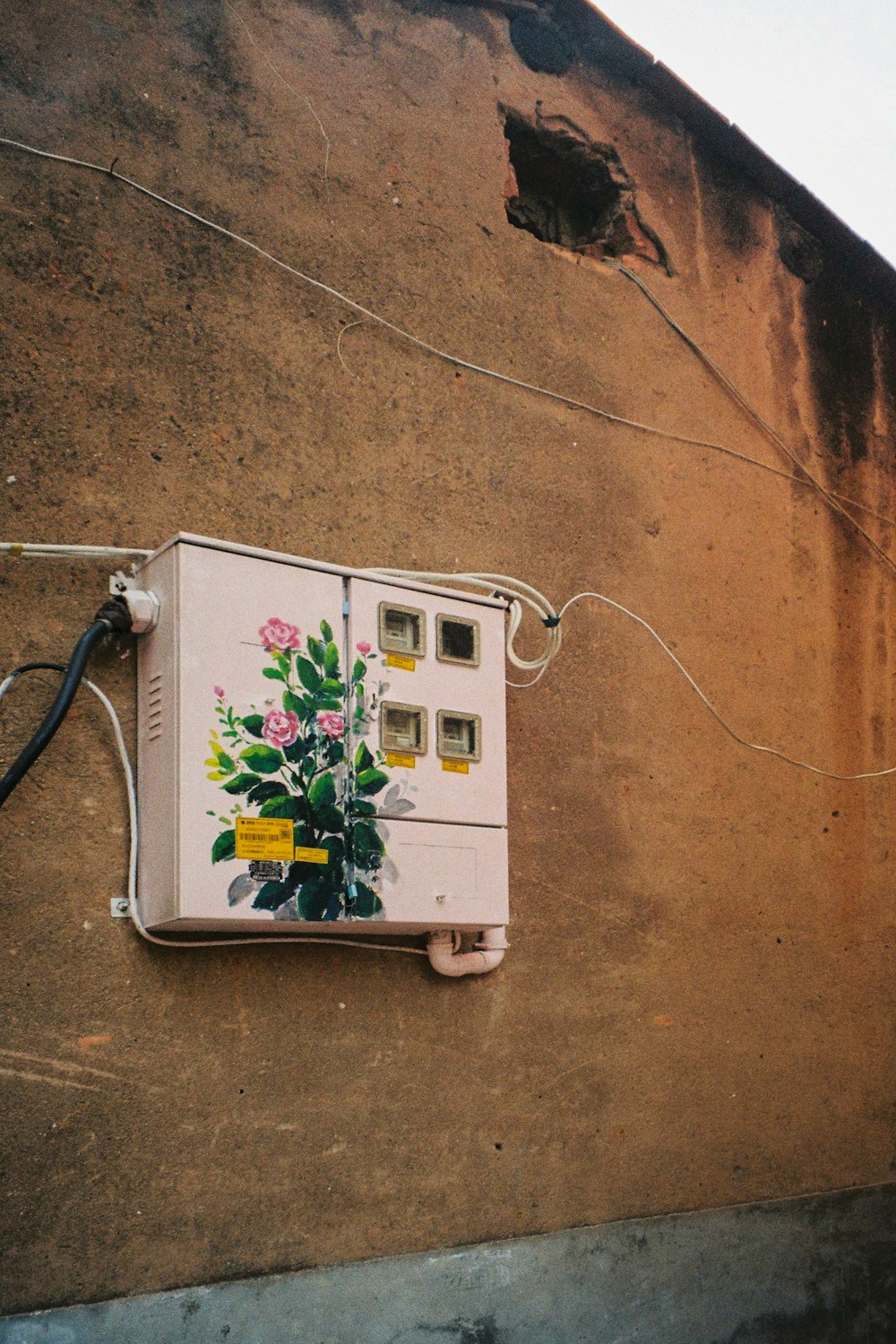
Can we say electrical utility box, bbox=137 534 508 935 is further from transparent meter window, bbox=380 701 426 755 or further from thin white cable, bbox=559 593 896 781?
thin white cable, bbox=559 593 896 781

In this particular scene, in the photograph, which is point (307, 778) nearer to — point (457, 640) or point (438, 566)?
point (457, 640)

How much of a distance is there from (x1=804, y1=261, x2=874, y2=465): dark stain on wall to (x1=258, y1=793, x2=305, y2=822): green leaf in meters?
2.79

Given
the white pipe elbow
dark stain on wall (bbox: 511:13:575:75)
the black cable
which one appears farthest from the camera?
dark stain on wall (bbox: 511:13:575:75)

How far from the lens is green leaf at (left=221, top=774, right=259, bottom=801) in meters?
2.55

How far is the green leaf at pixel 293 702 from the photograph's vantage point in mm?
2662

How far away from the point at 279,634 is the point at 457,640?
Result: 50cm

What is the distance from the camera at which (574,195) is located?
412 centimetres

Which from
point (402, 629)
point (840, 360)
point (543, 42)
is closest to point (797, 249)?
point (840, 360)

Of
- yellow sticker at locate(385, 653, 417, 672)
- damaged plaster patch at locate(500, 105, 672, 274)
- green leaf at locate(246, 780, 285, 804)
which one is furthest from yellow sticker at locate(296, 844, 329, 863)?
damaged plaster patch at locate(500, 105, 672, 274)

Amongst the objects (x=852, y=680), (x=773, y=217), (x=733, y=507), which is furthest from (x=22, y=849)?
(x=773, y=217)

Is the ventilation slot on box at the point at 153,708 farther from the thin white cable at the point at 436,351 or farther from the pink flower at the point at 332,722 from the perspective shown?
the thin white cable at the point at 436,351

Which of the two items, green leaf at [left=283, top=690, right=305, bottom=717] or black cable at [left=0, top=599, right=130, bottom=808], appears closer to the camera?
black cable at [left=0, top=599, right=130, bottom=808]

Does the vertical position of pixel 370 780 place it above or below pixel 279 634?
below

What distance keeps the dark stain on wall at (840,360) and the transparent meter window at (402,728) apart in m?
2.40
